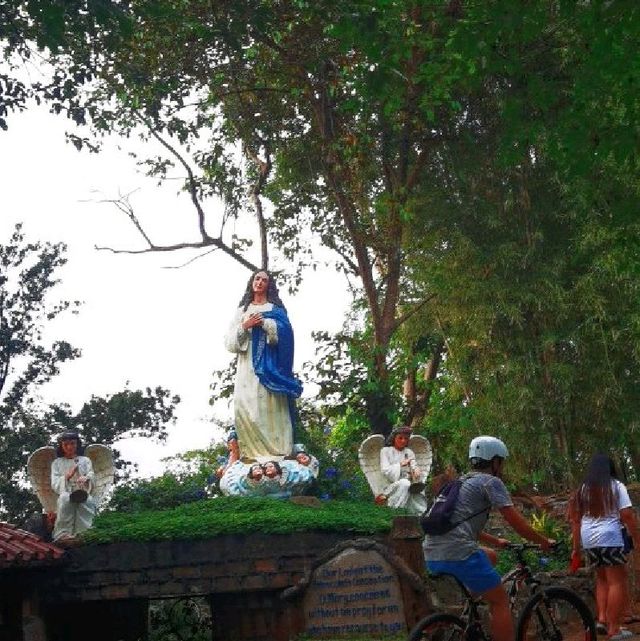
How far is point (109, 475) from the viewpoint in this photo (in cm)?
1254

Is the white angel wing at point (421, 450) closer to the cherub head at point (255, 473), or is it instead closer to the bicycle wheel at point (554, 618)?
the cherub head at point (255, 473)

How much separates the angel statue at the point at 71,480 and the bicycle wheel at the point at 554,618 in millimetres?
6659

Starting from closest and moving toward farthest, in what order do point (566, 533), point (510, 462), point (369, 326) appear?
point (566, 533) < point (510, 462) < point (369, 326)

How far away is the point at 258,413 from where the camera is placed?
1352 cm

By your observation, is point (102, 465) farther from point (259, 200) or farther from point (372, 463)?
point (259, 200)

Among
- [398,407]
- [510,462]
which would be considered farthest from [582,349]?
[398,407]

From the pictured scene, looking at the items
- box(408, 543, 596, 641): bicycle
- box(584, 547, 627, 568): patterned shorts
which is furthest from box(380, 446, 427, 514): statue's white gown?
box(408, 543, 596, 641): bicycle

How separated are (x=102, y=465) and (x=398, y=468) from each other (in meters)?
3.46

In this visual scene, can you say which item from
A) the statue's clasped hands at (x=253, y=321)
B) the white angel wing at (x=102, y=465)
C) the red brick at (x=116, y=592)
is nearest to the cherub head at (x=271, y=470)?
the white angel wing at (x=102, y=465)

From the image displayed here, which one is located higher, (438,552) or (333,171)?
(333,171)

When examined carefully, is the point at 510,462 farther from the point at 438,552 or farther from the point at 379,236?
the point at 438,552

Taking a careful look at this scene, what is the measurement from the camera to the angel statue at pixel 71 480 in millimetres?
11812

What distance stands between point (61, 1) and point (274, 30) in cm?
693

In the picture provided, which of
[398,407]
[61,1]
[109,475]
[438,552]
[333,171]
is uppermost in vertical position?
[333,171]
